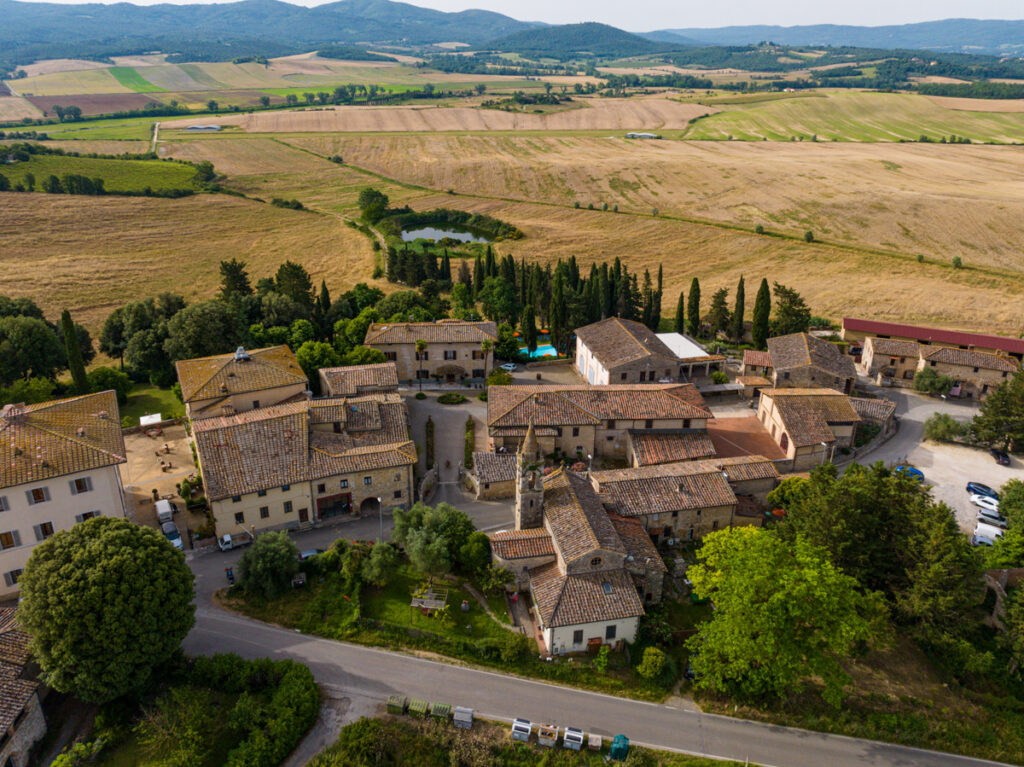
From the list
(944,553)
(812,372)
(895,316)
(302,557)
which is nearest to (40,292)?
(302,557)

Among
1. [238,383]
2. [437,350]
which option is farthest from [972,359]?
[238,383]

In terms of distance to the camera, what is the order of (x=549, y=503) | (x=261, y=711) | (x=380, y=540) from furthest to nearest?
1. (x=380, y=540)
2. (x=549, y=503)
3. (x=261, y=711)

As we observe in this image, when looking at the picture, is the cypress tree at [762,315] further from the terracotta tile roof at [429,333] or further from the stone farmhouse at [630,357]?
the terracotta tile roof at [429,333]

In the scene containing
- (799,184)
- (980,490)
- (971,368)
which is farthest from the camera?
(799,184)

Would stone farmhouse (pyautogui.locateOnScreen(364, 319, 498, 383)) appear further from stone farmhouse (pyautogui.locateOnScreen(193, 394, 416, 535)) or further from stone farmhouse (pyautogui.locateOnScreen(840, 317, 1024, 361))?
stone farmhouse (pyautogui.locateOnScreen(840, 317, 1024, 361))

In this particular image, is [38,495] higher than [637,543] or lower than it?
higher

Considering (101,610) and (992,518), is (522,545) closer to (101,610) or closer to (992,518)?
(101,610)

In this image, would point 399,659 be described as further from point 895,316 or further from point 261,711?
point 895,316
